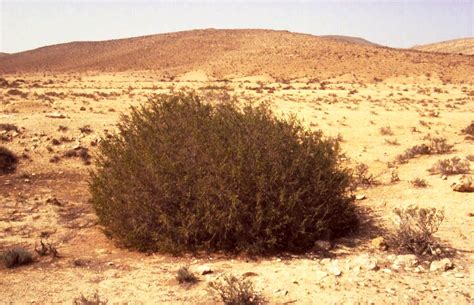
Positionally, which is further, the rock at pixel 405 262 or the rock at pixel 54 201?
the rock at pixel 54 201

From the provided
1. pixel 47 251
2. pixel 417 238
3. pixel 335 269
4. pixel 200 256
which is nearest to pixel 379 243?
pixel 417 238

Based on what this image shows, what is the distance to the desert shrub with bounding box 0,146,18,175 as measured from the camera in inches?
435

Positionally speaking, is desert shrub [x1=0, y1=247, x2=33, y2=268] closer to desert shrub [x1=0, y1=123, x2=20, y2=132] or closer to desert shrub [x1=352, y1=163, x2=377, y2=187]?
desert shrub [x1=352, y1=163, x2=377, y2=187]

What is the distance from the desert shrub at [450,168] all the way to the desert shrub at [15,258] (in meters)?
7.76

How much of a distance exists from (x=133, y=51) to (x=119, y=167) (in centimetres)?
7473

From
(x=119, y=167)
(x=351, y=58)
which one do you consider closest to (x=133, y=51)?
(x=351, y=58)

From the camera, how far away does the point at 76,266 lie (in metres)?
6.08

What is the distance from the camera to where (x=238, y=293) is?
4.68 metres

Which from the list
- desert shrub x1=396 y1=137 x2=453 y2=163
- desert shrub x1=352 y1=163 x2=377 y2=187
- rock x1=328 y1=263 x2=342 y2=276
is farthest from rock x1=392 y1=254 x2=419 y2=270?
desert shrub x1=396 y1=137 x2=453 y2=163

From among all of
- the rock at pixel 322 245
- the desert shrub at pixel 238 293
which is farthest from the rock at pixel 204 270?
the rock at pixel 322 245

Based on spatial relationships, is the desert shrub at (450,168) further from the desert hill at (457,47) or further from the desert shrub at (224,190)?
the desert hill at (457,47)

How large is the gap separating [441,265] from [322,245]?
1.53m

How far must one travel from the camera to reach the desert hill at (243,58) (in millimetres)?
49188

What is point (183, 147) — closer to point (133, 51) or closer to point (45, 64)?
point (133, 51)
